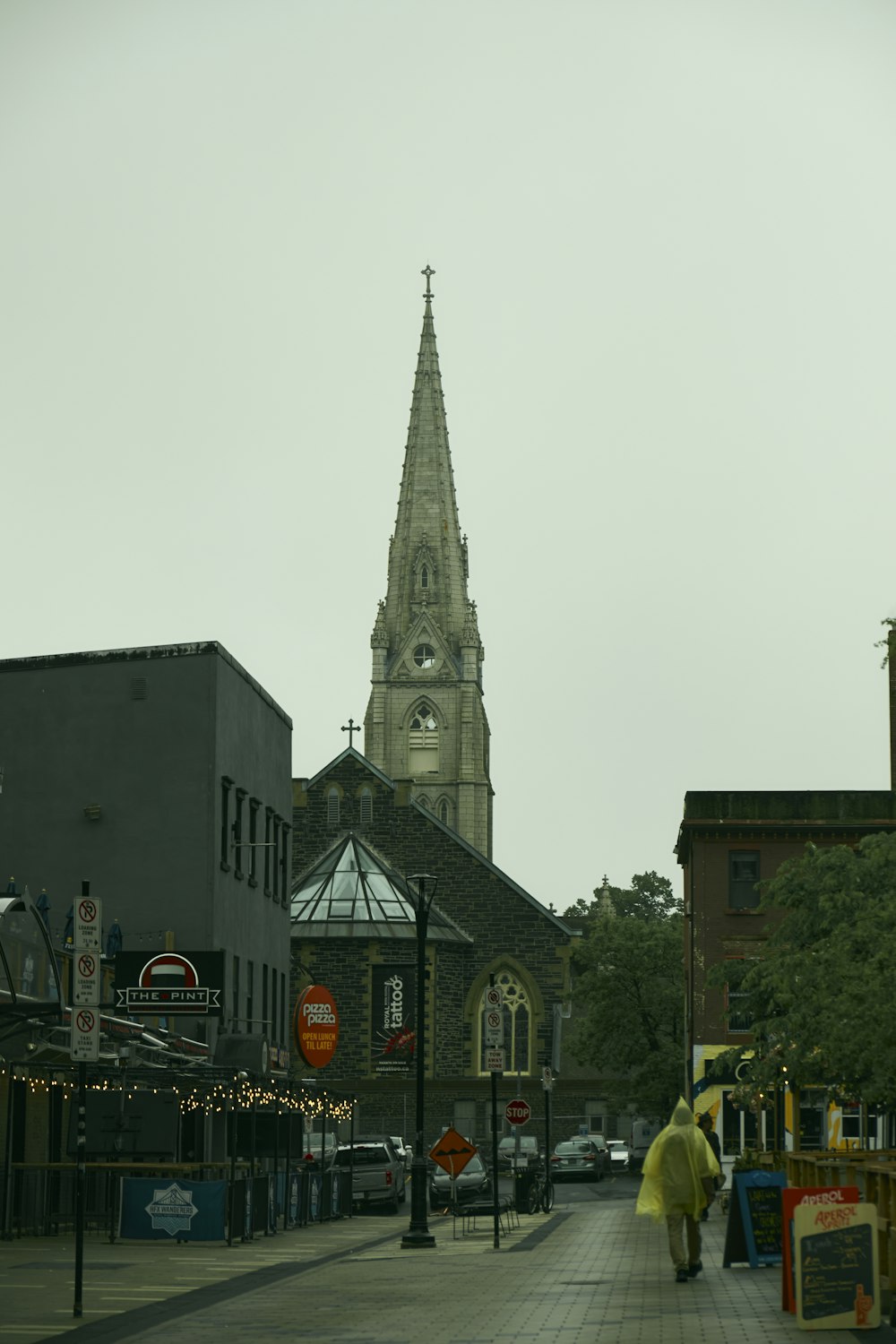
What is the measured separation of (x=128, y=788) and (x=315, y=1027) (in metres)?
6.97

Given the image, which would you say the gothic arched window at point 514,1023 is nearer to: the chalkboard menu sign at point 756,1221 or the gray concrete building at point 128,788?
the gray concrete building at point 128,788

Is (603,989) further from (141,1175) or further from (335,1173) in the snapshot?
(141,1175)

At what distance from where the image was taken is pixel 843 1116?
54.6m

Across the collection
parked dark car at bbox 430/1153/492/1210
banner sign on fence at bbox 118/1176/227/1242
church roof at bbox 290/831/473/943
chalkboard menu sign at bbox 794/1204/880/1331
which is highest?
church roof at bbox 290/831/473/943

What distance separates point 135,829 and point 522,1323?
2635cm

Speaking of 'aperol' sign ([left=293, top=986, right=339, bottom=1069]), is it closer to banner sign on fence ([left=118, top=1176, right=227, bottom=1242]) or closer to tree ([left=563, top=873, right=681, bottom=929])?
banner sign on fence ([left=118, top=1176, right=227, bottom=1242])

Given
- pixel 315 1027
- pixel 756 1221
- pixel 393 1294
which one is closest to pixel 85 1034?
pixel 393 1294

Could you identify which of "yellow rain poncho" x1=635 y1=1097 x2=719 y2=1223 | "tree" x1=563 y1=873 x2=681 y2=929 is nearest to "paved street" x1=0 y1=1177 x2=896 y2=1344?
"yellow rain poncho" x1=635 y1=1097 x2=719 y2=1223

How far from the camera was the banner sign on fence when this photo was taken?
2972cm

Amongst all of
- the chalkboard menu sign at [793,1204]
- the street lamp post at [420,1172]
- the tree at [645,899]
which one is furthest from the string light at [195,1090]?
the tree at [645,899]

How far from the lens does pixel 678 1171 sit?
20.0 m

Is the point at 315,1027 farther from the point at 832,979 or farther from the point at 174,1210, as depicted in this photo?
the point at 174,1210

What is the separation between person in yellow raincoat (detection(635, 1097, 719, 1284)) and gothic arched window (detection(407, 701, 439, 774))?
107714mm

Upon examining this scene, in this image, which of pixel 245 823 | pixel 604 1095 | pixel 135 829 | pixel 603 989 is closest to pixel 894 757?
pixel 603 989
